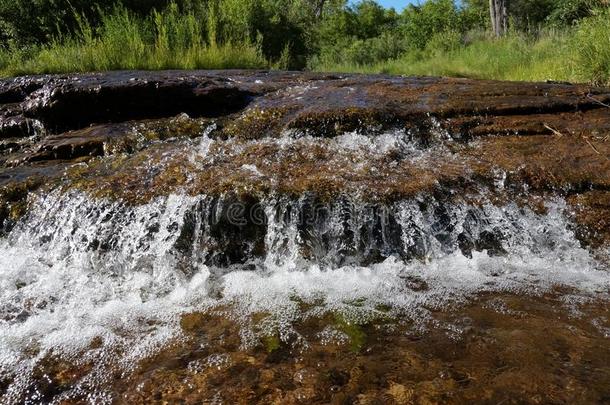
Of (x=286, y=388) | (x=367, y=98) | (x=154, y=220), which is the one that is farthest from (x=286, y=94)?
(x=286, y=388)

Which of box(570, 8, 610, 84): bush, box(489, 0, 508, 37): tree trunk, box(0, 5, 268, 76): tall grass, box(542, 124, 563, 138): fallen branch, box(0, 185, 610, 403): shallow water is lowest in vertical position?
box(0, 185, 610, 403): shallow water

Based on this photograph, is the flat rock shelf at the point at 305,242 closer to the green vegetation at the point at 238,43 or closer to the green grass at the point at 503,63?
the green vegetation at the point at 238,43

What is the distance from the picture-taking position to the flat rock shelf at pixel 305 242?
Result: 2014mm

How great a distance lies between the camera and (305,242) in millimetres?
3244

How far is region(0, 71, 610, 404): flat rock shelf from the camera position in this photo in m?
2.01

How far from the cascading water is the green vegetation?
4263 millimetres

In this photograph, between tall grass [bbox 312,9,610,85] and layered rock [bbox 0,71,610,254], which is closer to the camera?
layered rock [bbox 0,71,610,254]

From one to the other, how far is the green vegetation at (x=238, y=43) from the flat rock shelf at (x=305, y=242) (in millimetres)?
2355

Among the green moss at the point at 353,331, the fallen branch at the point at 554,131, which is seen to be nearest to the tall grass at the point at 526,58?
the fallen branch at the point at 554,131

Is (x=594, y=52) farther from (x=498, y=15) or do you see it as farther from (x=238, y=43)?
(x=498, y=15)

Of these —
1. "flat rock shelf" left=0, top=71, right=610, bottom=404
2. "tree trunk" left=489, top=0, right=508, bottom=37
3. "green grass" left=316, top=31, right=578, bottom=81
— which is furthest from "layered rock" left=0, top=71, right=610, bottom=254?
"tree trunk" left=489, top=0, right=508, bottom=37

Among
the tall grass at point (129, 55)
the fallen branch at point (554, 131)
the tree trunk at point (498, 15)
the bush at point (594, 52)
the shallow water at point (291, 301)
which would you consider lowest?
the shallow water at point (291, 301)

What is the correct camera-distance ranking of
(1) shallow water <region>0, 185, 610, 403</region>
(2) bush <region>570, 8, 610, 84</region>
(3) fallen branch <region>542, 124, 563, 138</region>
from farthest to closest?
(2) bush <region>570, 8, 610, 84</region> → (3) fallen branch <region>542, 124, 563, 138</region> → (1) shallow water <region>0, 185, 610, 403</region>

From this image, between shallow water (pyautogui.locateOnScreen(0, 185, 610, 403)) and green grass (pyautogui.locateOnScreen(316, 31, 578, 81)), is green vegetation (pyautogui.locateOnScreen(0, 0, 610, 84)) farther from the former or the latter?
shallow water (pyautogui.locateOnScreen(0, 185, 610, 403))
